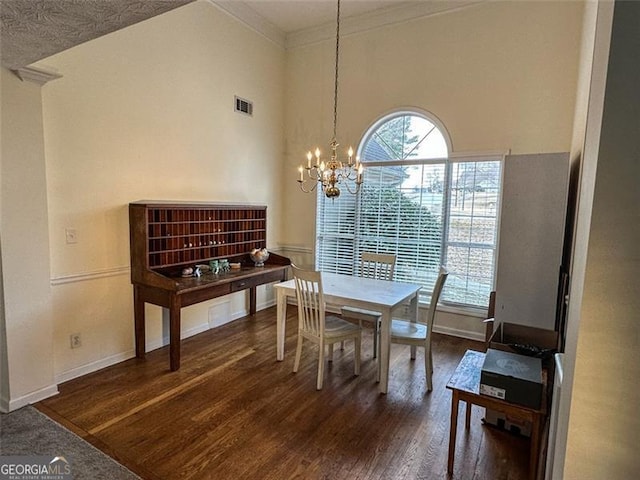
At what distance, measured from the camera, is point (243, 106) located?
452cm

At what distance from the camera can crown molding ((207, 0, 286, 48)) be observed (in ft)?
13.6

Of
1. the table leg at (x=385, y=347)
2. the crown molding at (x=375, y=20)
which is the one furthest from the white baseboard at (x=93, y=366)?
the crown molding at (x=375, y=20)

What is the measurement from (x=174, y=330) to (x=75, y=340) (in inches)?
31.9

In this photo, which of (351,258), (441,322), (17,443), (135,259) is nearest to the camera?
(17,443)

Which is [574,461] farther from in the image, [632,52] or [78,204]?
[78,204]

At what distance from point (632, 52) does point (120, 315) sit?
12.5ft

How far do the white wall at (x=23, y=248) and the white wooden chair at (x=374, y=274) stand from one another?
100 inches

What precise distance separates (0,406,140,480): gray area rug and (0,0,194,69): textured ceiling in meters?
2.28

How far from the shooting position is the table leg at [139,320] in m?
3.37

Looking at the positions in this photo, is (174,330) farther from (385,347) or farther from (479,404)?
(479,404)

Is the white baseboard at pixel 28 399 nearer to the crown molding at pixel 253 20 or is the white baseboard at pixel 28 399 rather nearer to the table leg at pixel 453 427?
the table leg at pixel 453 427

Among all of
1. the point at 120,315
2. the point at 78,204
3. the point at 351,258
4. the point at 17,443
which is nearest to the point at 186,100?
the point at 78,204

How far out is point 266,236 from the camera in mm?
4867

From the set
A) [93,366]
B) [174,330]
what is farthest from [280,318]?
[93,366]
